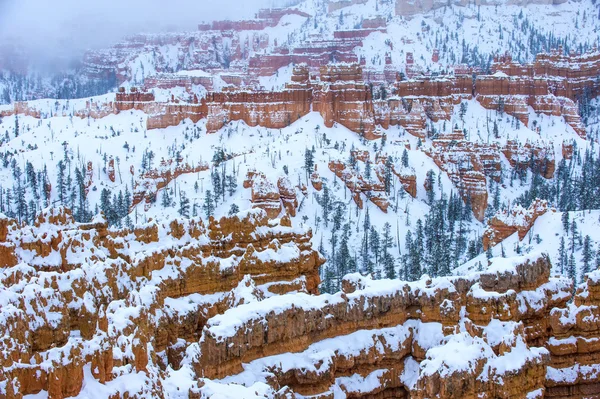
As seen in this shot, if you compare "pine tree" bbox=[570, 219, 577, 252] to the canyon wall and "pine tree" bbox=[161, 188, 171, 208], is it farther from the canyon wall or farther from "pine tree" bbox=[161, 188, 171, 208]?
"pine tree" bbox=[161, 188, 171, 208]

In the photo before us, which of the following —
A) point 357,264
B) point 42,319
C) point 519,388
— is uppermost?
point 42,319

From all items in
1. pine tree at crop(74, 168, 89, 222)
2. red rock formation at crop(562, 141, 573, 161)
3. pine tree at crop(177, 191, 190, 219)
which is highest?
pine tree at crop(177, 191, 190, 219)

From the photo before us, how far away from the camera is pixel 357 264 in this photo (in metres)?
88.2

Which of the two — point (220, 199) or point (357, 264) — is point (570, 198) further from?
point (220, 199)

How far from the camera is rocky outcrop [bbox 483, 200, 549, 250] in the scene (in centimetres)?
8162

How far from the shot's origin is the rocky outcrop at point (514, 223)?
268 ft

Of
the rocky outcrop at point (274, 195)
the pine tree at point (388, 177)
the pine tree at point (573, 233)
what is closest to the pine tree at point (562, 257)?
the pine tree at point (573, 233)

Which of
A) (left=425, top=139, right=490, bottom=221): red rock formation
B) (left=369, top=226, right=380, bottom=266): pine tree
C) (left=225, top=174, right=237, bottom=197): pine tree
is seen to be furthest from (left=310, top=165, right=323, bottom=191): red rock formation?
(left=425, top=139, right=490, bottom=221): red rock formation

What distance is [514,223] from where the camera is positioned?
82562mm

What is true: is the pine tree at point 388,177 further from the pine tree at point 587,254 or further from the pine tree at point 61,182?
the pine tree at point 587,254

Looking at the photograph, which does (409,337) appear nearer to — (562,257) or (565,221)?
(562,257)

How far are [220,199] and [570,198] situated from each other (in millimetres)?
37885

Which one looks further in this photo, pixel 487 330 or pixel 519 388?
pixel 487 330

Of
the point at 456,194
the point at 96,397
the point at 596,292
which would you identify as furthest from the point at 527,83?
the point at 96,397
